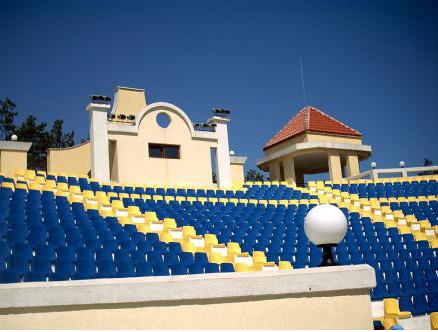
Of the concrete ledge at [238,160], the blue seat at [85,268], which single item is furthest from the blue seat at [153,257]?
the concrete ledge at [238,160]

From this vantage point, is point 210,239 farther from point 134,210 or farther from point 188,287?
point 188,287

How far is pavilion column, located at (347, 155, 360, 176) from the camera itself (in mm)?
25875

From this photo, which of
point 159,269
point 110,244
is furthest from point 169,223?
point 159,269

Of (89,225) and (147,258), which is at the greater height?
(89,225)

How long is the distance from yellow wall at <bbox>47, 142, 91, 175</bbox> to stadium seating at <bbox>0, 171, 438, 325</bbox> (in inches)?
199

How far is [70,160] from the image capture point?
21109 millimetres

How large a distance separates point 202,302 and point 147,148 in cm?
1509

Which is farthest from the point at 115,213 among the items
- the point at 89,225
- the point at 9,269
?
the point at 9,269

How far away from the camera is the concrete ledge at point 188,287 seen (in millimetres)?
4016

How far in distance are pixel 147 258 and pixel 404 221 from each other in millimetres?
11577

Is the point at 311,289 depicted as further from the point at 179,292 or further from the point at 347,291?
the point at 179,292

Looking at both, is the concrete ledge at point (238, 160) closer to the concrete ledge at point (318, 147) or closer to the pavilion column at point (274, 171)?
the concrete ledge at point (318, 147)

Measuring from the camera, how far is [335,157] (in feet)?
84.3

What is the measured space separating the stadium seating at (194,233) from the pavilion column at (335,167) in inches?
194
